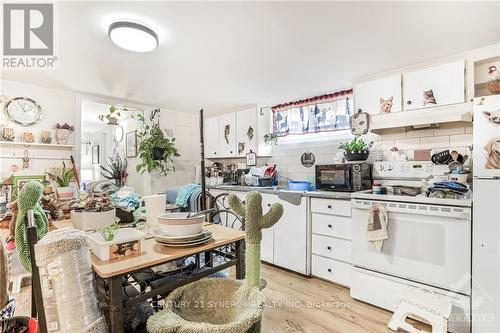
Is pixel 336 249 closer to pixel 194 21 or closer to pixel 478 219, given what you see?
pixel 478 219

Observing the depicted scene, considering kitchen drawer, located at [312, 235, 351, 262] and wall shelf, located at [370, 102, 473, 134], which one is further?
kitchen drawer, located at [312, 235, 351, 262]

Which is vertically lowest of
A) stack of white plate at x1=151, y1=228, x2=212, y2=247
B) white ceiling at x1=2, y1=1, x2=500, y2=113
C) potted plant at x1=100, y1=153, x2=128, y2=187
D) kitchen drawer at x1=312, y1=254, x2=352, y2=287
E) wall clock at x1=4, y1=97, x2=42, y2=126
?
kitchen drawer at x1=312, y1=254, x2=352, y2=287

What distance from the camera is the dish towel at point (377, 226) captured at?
1.93 meters

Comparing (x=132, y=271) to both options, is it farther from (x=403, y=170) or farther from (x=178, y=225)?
(x=403, y=170)

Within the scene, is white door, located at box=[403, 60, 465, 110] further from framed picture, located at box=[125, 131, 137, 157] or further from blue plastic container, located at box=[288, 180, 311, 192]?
framed picture, located at box=[125, 131, 137, 157]

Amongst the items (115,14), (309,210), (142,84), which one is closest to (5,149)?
(142,84)

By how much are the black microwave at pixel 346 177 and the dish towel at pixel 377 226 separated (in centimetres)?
51

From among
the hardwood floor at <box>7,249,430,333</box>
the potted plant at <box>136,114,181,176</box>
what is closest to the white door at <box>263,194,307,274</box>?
the hardwood floor at <box>7,249,430,333</box>

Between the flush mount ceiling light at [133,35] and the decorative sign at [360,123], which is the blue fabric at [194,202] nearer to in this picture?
the flush mount ceiling light at [133,35]

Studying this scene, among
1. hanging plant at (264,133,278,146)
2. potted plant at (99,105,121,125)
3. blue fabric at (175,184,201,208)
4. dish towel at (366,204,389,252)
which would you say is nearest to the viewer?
dish towel at (366,204,389,252)

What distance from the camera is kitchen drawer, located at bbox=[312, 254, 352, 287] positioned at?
7.46 ft

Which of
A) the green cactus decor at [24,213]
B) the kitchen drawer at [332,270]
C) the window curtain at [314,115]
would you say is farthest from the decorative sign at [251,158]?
the green cactus decor at [24,213]

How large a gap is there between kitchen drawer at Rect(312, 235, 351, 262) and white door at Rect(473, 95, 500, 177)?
1.14 m

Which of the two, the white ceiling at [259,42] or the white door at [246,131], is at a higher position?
the white ceiling at [259,42]
